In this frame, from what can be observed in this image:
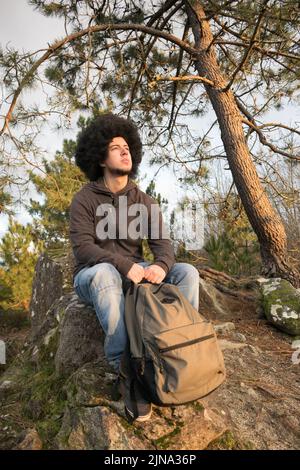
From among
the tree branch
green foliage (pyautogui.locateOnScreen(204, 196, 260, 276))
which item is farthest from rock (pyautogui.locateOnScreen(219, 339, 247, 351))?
green foliage (pyautogui.locateOnScreen(204, 196, 260, 276))

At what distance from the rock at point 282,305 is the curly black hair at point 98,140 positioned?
1845mm

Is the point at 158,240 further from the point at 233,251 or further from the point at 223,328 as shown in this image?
the point at 233,251

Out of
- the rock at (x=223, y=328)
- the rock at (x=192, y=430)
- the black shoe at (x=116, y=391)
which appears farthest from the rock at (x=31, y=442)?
the rock at (x=223, y=328)

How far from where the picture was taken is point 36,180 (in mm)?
3705

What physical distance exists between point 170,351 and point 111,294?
0.47 metres

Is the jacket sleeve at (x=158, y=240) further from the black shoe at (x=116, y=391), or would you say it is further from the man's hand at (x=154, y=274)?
the black shoe at (x=116, y=391)

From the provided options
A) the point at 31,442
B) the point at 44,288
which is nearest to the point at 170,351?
the point at 31,442

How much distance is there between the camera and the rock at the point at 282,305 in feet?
11.3

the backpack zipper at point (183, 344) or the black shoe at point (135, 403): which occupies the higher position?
the backpack zipper at point (183, 344)

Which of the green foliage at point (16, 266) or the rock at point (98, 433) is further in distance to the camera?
the green foliage at point (16, 266)

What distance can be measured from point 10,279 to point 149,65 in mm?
5580

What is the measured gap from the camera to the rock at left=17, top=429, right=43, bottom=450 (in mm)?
1734
